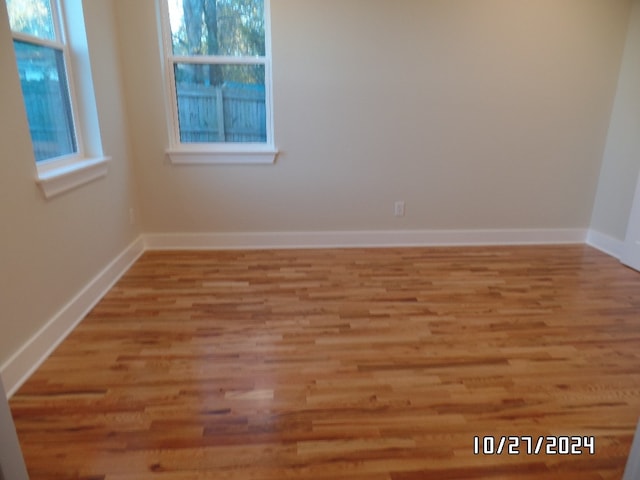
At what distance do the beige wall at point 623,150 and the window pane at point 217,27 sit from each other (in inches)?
110

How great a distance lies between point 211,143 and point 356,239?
1418mm

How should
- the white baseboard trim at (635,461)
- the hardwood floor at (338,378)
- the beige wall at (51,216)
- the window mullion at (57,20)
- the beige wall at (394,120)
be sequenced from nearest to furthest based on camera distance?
the white baseboard trim at (635,461)
the hardwood floor at (338,378)
the beige wall at (51,216)
the window mullion at (57,20)
the beige wall at (394,120)

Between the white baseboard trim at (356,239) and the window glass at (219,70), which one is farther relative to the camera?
the white baseboard trim at (356,239)

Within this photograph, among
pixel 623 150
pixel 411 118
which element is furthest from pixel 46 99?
pixel 623 150

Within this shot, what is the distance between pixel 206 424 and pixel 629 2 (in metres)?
4.06

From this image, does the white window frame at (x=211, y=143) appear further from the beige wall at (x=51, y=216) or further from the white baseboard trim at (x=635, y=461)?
the white baseboard trim at (x=635, y=461)

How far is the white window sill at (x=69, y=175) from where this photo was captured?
7.14 feet

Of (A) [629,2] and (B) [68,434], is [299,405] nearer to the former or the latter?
(B) [68,434]

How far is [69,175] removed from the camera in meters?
2.36

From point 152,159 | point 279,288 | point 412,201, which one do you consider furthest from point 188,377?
point 412,201

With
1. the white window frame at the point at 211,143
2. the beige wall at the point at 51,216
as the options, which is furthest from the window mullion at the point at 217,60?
the beige wall at the point at 51,216

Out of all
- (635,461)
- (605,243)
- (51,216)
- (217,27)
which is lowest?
(605,243)

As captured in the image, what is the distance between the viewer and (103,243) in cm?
286

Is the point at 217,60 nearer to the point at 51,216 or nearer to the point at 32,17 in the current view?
A: the point at 32,17
